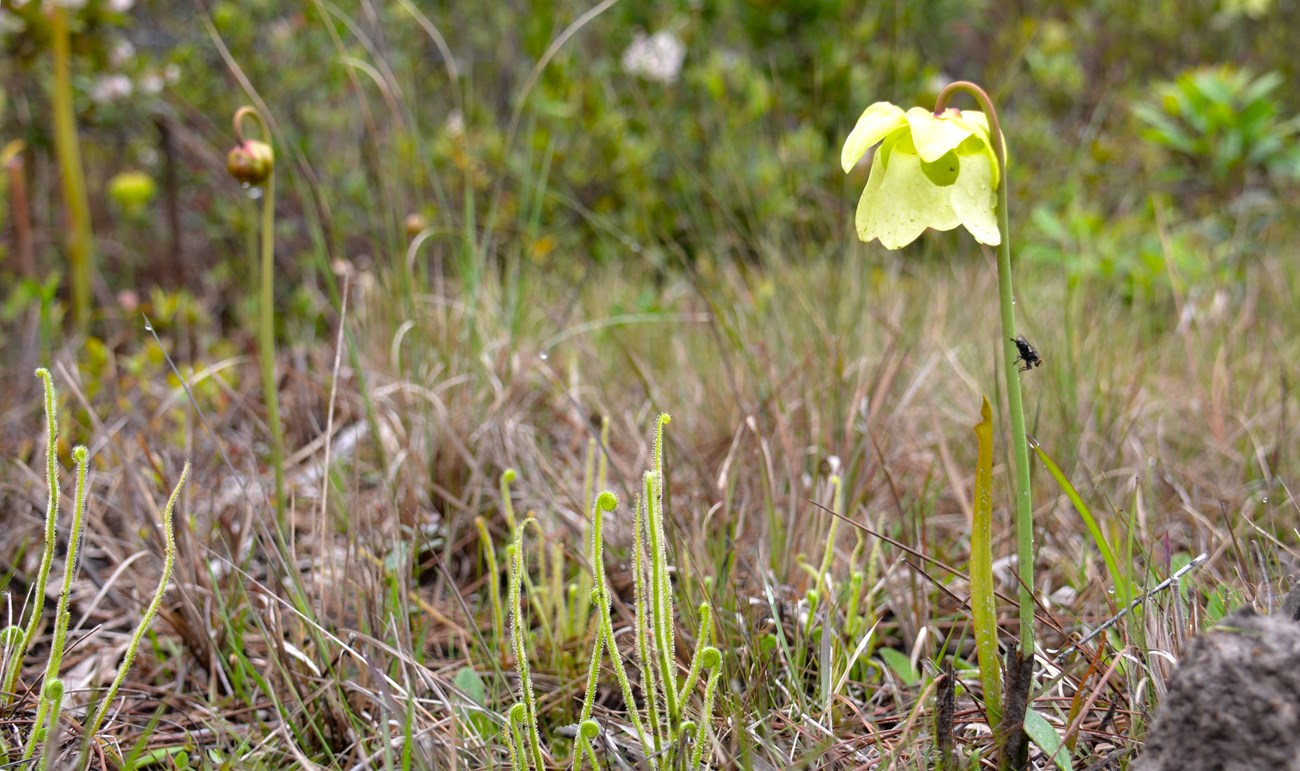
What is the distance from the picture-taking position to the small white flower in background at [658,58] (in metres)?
3.87

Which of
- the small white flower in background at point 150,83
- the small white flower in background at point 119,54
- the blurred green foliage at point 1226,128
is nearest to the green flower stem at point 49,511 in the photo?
the small white flower in background at point 150,83

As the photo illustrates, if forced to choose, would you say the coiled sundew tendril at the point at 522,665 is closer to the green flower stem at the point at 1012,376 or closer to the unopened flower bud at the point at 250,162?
the green flower stem at the point at 1012,376

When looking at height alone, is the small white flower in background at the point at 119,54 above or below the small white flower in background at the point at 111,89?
above

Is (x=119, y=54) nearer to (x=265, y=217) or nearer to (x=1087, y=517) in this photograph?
(x=265, y=217)

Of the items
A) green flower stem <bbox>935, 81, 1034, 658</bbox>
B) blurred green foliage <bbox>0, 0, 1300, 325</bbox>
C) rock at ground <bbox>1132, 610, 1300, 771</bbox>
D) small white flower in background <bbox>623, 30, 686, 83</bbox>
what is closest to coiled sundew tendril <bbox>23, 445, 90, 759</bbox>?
green flower stem <bbox>935, 81, 1034, 658</bbox>

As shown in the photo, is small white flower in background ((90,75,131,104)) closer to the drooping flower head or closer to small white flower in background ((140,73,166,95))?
small white flower in background ((140,73,166,95))

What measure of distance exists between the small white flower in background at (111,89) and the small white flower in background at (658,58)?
1.85 metres

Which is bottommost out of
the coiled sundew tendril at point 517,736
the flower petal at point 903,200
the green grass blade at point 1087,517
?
the coiled sundew tendril at point 517,736

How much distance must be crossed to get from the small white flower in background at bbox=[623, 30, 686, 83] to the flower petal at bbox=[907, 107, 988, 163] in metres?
3.17

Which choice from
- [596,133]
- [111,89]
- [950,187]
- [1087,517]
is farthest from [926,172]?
[111,89]

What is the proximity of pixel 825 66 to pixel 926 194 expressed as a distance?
3.16 meters

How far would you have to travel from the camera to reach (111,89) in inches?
135

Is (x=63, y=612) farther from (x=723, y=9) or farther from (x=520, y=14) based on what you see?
(x=520, y=14)

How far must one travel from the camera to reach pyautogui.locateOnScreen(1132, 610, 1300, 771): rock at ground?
724 millimetres
